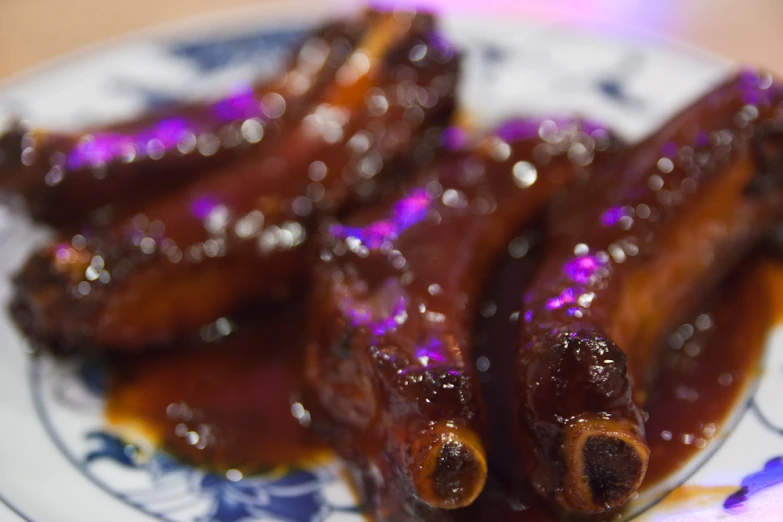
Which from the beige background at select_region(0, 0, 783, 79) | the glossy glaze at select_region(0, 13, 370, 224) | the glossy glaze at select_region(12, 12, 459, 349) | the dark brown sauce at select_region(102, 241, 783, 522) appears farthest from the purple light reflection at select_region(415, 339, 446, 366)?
the beige background at select_region(0, 0, 783, 79)

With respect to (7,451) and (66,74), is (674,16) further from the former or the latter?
(7,451)

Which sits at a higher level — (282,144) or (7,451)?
(282,144)

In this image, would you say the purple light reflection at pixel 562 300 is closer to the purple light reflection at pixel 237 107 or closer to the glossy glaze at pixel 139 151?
the glossy glaze at pixel 139 151

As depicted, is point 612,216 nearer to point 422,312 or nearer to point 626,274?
point 626,274

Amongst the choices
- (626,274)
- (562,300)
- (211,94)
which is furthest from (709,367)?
(211,94)

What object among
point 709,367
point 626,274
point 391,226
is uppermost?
point 391,226

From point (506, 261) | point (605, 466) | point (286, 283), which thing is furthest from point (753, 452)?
point (286, 283)
